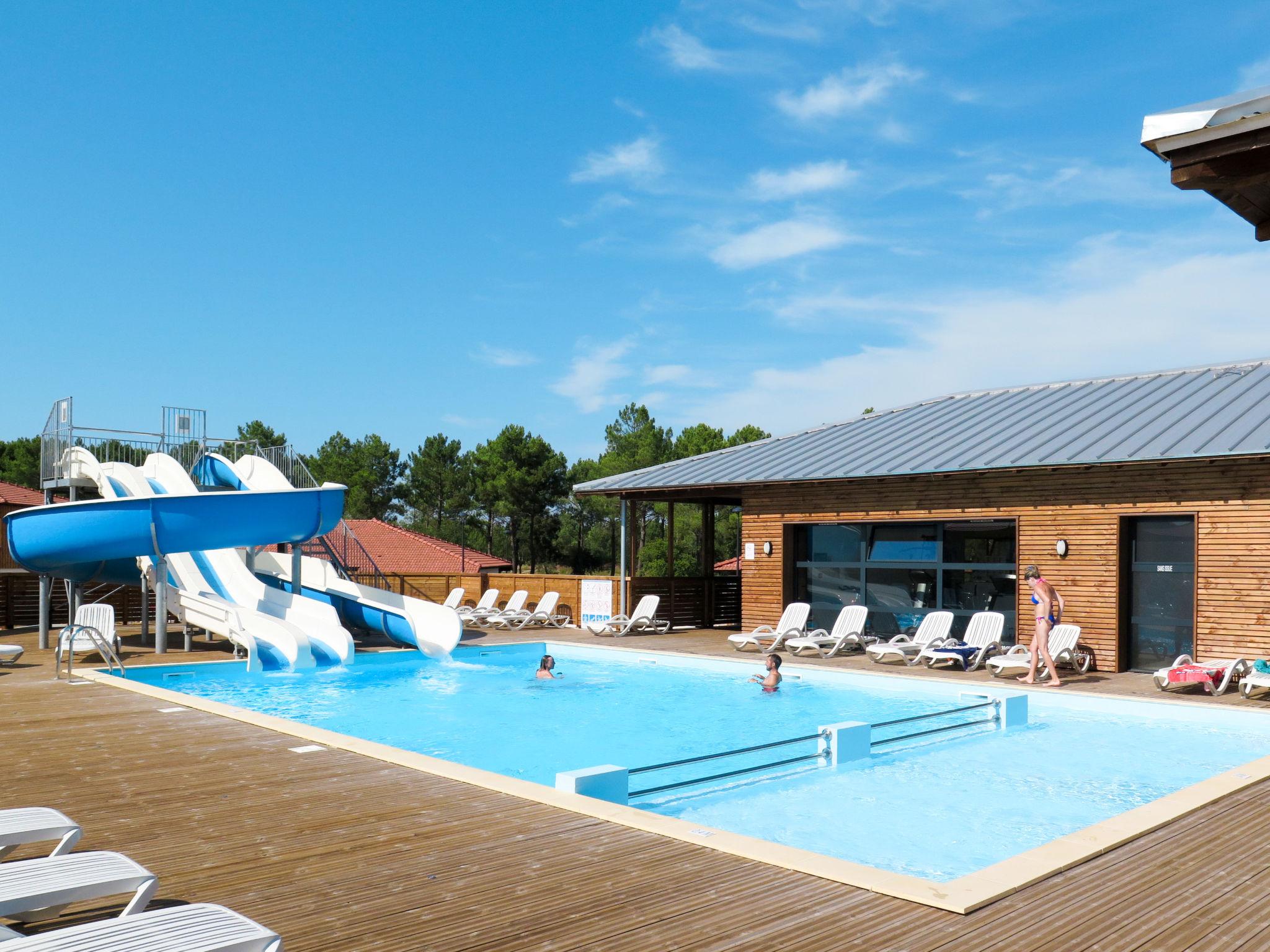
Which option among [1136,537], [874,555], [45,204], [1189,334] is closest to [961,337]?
[1189,334]

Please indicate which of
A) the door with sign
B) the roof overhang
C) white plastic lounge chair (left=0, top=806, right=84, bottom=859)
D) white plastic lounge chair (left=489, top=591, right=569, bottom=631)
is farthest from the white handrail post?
the roof overhang

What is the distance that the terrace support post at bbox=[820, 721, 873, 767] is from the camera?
8.23 metres

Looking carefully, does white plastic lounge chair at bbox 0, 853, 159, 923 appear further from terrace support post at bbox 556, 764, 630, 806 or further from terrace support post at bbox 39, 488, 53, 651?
terrace support post at bbox 39, 488, 53, 651

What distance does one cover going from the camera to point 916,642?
14.5 metres

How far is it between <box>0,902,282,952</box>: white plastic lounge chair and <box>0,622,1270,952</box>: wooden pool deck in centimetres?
64

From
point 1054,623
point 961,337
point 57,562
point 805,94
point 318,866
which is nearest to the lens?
point 318,866

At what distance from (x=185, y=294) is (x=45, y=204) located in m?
7.51

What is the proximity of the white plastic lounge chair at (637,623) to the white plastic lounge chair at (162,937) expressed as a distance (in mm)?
15626

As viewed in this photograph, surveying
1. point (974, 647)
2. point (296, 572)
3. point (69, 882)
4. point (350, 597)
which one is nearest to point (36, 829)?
point (69, 882)

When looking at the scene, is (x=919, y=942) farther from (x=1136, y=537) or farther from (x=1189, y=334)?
(x=1189, y=334)

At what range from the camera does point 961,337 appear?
81.8 feet

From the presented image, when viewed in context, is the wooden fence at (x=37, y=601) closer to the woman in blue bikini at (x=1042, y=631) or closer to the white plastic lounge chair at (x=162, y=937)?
the woman in blue bikini at (x=1042, y=631)

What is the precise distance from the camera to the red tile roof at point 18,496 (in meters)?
31.7

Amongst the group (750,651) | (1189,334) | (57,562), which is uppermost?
(1189,334)
